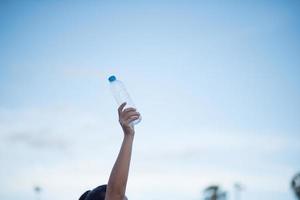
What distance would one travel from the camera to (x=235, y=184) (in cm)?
8369

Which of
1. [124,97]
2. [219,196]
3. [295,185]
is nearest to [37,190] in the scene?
[219,196]

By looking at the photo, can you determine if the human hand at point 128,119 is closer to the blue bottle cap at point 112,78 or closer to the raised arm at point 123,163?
the raised arm at point 123,163

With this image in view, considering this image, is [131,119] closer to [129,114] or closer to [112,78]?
[129,114]

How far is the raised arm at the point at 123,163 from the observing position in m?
2.78

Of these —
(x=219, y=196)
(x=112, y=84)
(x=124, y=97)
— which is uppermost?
(x=219, y=196)

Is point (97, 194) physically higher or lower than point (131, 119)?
lower

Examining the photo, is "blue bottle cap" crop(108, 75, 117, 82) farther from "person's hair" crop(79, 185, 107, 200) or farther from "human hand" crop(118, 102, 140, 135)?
"person's hair" crop(79, 185, 107, 200)

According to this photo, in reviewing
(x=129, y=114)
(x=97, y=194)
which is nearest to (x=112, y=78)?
(x=129, y=114)

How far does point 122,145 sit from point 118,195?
1.57 ft

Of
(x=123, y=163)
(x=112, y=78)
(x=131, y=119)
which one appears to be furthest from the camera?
(x=112, y=78)

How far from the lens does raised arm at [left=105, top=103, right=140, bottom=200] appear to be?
9.11 feet

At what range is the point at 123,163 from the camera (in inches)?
114

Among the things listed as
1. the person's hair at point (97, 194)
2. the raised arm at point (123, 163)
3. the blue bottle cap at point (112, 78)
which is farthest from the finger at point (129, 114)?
the blue bottle cap at point (112, 78)

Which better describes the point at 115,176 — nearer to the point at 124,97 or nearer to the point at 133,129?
the point at 133,129
